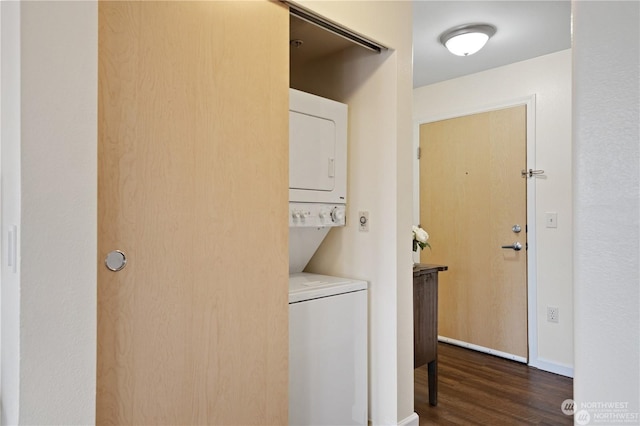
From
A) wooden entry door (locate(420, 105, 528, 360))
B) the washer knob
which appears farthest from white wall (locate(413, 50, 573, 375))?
the washer knob

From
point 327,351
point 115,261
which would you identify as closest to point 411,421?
point 327,351

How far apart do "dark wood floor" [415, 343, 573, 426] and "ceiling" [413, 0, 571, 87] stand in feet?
7.60

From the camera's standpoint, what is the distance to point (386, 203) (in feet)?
6.93

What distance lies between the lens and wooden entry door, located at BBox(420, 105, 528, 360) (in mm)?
3277

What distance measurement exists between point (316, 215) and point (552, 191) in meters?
2.01

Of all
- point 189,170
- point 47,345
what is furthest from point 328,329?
point 47,345

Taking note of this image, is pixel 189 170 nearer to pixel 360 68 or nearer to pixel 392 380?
pixel 360 68

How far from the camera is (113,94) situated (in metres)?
1.22

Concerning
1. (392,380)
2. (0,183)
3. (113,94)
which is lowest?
(392,380)

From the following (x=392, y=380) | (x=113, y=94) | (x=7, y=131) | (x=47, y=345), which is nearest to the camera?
Answer: (x=47, y=345)

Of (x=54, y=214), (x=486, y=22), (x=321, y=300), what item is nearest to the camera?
(x=54, y=214)

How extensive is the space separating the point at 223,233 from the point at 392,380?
1201 mm

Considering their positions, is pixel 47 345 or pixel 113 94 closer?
pixel 47 345

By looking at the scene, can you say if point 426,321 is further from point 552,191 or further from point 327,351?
point 552,191
